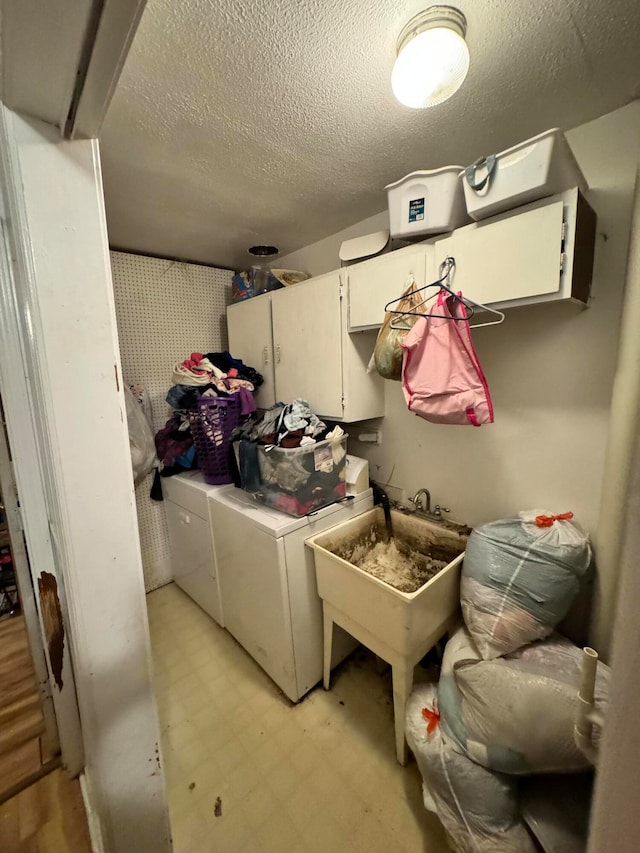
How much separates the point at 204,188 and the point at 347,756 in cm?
250

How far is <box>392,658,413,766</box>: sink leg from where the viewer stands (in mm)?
1229

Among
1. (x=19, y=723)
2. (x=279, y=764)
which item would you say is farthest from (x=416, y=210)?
(x=19, y=723)

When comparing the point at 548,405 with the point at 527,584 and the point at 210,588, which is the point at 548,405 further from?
the point at 210,588

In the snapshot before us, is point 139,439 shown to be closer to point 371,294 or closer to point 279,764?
point 371,294

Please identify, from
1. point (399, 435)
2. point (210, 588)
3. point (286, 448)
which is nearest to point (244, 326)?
point (286, 448)

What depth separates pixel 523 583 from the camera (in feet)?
3.72

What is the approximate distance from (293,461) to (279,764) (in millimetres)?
1201

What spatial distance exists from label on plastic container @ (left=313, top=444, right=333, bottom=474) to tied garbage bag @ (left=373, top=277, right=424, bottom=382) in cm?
45

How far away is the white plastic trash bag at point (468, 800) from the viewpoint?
2.89ft

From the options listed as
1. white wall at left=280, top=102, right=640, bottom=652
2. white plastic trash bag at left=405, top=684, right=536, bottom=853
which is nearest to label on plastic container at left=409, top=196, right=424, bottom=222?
white wall at left=280, top=102, right=640, bottom=652

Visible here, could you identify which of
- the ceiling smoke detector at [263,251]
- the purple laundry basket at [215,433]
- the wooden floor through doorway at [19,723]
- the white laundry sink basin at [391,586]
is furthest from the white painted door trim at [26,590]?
the ceiling smoke detector at [263,251]

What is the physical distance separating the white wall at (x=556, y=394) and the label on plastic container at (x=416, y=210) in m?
0.56

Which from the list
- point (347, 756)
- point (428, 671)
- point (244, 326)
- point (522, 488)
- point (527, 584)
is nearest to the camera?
point (527, 584)

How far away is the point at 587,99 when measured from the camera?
41.7 inches
